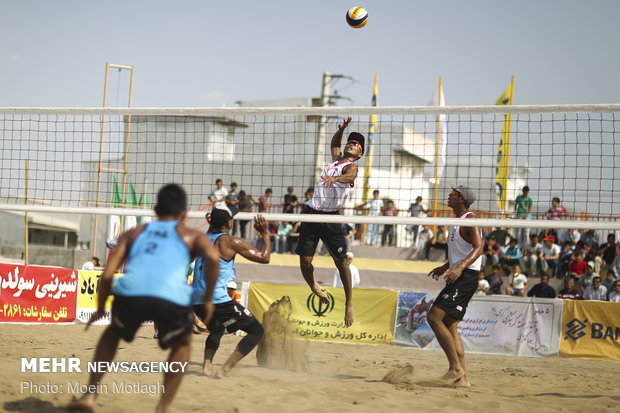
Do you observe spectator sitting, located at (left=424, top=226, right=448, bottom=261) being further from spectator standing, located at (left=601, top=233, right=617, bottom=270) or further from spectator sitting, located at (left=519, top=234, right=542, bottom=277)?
spectator standing, located at (left=601, top=233, right=617, bottom=270)

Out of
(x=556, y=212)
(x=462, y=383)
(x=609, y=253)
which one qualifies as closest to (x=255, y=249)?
(x=462, y=383)

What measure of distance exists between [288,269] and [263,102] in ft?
80.4

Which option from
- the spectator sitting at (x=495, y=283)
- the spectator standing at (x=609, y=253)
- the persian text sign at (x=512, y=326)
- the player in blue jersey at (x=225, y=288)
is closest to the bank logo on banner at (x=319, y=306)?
the persian text sign at (x=512, y=326)

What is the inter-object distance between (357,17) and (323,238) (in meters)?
3.42

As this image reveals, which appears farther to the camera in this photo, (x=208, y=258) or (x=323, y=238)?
(x=323, y=238)

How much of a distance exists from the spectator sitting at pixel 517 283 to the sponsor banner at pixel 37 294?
32.7 ft

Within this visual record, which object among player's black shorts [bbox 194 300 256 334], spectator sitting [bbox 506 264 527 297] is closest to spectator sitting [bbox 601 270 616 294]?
spectator sitting [bbox 506 264 527 297]

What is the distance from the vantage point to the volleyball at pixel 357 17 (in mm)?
8875

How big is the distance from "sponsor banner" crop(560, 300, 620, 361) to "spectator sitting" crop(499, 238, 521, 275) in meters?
4.03

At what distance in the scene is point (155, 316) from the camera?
13.6ft

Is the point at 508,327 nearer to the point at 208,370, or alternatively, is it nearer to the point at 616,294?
the point at 616,294

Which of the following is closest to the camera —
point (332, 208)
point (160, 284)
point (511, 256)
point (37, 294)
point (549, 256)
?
point (160, 284)

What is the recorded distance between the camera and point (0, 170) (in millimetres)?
9133

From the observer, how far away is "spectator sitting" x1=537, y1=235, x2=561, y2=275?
52.4ft
